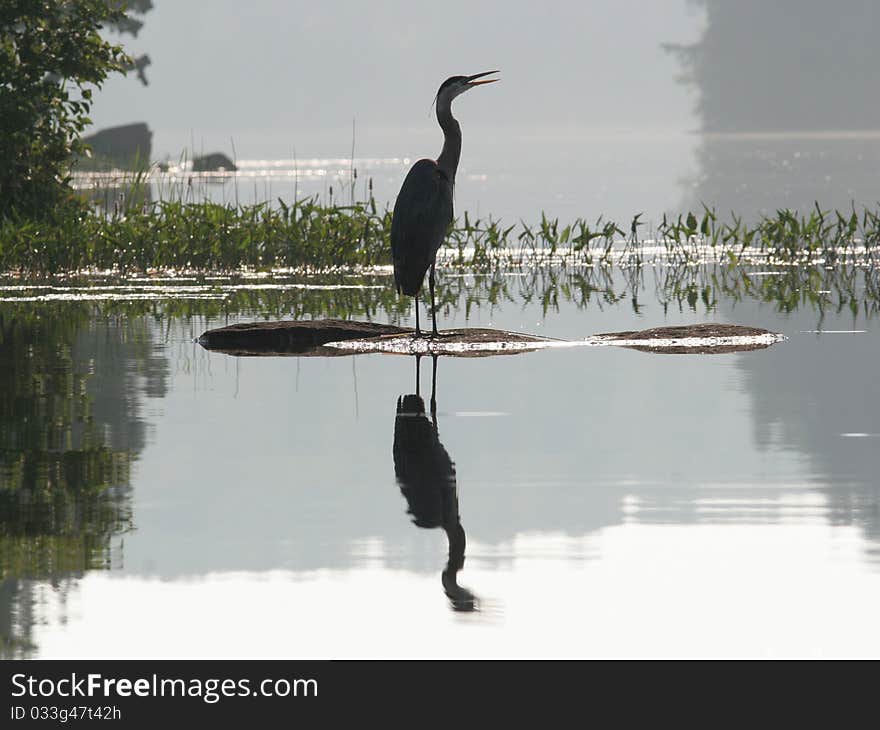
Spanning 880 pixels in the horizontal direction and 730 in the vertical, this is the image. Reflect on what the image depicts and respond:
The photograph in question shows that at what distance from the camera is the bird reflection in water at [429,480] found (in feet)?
20.7

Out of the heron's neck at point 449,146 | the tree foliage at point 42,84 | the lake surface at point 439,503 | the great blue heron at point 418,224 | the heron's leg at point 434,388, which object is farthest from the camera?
the tree foliage at point 42,84

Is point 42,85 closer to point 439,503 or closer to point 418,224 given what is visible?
point 418,224

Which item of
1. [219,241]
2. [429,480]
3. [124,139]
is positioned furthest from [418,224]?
[124,139]

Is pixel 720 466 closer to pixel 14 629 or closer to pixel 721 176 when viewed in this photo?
pixel 14 629

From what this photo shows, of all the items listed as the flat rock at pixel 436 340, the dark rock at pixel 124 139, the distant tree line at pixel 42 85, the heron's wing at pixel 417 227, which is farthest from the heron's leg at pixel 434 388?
the dark rock at pixel 124 139

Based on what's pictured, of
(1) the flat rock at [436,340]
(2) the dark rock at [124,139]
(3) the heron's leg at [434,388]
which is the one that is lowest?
(3) the heron's leg at [434,388]

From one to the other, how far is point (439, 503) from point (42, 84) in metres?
13.0

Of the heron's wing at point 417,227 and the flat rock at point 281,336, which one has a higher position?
the heron's wing at point 417,227

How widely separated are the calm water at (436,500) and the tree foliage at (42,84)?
4.41m

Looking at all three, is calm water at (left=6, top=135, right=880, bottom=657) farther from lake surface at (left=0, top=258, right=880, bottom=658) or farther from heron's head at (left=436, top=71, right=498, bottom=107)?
heron's head at (left=436, top=71, right=498, bottom=107)

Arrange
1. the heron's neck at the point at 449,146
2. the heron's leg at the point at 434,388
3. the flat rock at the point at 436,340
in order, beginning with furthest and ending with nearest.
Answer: the heron's neck at the point at 449,146 < the flat rock at the point at 436,340 < the heron's leg at the point at 434,388

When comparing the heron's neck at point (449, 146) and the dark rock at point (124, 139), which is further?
the dark rock at point (124, 139)

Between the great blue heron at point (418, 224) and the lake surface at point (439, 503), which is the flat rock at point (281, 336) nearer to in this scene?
the lake surface at point (439, 503)
